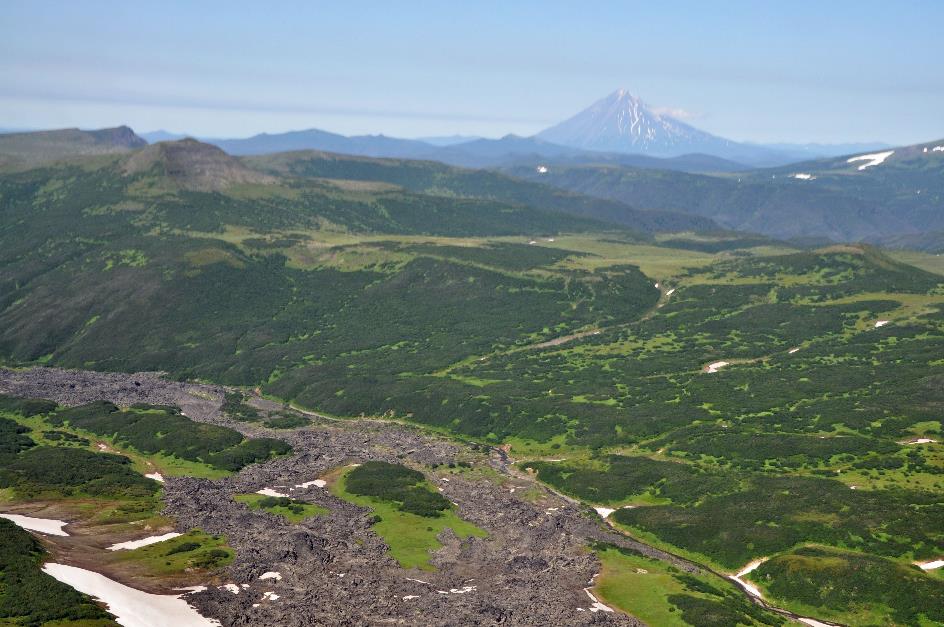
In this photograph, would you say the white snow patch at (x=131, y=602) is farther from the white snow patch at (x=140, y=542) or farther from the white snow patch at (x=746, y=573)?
the white snow patch at (x=746, y=573)

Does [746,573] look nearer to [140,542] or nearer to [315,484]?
[315,484]

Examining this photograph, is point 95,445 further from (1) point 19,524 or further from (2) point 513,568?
(2) point 513,568

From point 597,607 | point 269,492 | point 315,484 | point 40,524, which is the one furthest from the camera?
point 315,484

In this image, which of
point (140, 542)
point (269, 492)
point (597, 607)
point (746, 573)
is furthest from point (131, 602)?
point (746, 573)

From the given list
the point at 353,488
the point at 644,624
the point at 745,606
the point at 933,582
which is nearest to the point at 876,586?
the point at 933,582

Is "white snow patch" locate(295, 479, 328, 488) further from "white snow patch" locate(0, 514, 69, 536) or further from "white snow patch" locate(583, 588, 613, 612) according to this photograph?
"white snow patch" locate(583, 588, 613, 612)
